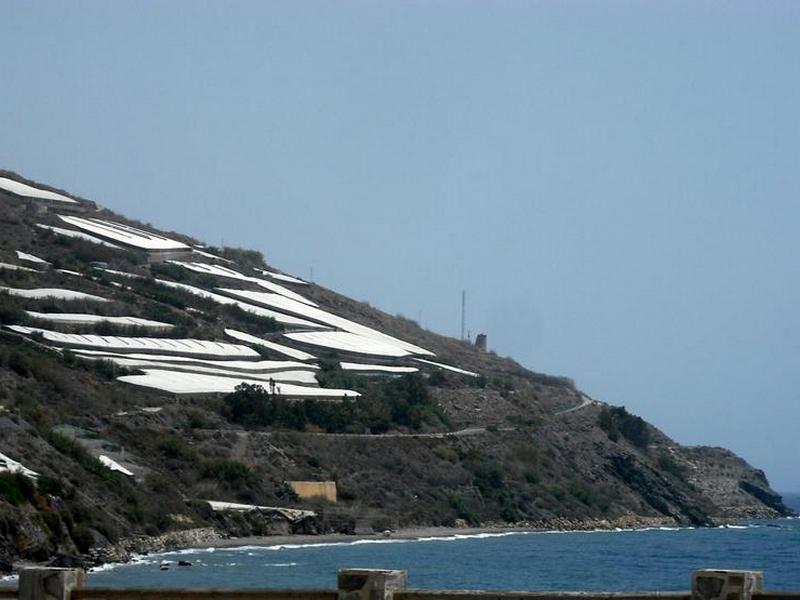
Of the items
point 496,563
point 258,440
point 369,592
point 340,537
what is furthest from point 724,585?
point 258,440

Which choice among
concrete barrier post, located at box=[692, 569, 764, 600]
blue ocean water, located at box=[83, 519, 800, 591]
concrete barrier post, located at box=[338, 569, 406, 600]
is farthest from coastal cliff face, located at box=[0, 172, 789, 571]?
concrete barrier post, located at box=[692, 569, 764, 600]

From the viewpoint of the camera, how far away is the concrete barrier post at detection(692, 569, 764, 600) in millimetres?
16203

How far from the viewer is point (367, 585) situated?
17.1 m

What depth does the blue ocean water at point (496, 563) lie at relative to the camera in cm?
4853

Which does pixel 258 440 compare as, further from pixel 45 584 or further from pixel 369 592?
pixel 369 592

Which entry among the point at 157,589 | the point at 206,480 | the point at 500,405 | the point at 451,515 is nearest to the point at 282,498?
the point at 206,480

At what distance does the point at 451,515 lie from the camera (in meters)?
80.0

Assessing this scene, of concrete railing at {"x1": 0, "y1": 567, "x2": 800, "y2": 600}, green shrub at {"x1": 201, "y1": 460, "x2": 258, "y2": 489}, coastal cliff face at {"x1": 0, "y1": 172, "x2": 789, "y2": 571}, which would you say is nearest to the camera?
concrete railing at {"x1": 0, "y1": 567, "x2": 800, "y2": 600}

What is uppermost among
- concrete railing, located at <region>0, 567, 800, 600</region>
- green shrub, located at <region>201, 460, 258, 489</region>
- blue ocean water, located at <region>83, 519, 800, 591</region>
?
green shrub, located at <region>201, 460, 258, 489</region>

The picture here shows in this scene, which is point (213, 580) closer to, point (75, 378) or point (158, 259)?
point (75, 378)

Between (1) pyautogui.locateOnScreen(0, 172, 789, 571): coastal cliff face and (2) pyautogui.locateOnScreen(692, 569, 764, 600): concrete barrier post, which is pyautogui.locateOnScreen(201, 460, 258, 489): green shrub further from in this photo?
(2) pyautogui.locateOnScreen(692, 569, 764, 600): concrete barrier post

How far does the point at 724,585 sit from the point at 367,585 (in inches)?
132

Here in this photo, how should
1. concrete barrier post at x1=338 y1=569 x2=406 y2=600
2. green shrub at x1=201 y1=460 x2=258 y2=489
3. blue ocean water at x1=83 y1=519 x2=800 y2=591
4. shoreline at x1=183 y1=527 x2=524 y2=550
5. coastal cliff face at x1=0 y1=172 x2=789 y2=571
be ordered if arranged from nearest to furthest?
concrete barrier post at x1=338 y1=569 x2=406 y2=600 → blue ocean water at x1=83 y1=519 x2=800 y2=591 → coastal cliff face at x1=0 y1=172 x2=789 y2=571 → shoreline at x1=183 y1=527 x2=524 y2=550 → green shrub at x1=201 y1=460 x2=258 y2=489

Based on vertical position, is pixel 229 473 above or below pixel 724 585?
above
